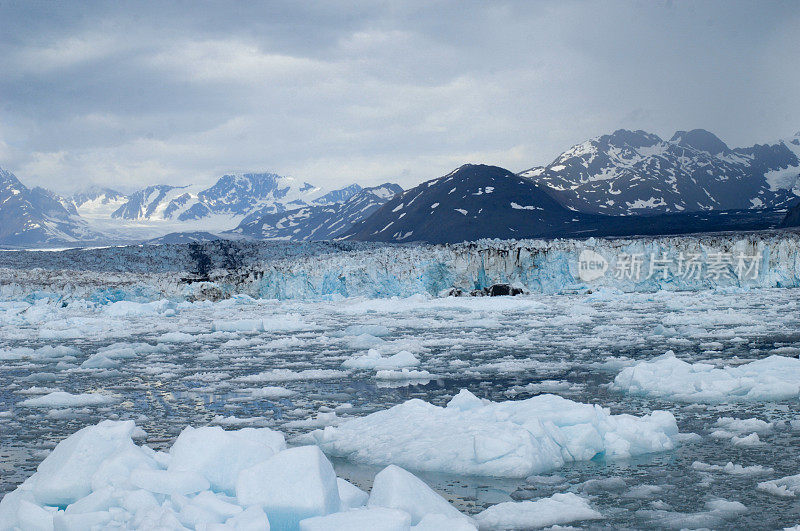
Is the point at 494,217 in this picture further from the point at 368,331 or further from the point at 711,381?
the point at 711,381

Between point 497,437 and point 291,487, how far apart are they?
268 cm

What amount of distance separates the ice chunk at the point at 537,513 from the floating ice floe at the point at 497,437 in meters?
0.97

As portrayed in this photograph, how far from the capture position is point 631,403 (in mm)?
9422

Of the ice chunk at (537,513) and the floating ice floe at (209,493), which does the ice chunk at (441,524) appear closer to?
the floating ice floe at (209,493)

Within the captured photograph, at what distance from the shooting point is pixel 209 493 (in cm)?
478

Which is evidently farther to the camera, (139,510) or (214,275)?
(214,275)

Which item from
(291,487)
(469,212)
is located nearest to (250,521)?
(291,487)

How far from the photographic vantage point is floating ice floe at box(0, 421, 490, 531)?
4.41m

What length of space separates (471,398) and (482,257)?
3066 centimetres

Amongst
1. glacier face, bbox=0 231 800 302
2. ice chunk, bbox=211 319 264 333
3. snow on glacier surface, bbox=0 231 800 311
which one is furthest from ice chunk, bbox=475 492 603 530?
snow on glacier surface, bbox=0 231 800 311

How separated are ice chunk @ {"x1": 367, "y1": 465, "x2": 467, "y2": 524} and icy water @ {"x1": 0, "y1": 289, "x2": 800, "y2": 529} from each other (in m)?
0.71

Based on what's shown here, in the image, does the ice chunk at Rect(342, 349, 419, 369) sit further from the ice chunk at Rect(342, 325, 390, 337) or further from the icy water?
Answer: the ice chunk at Rect(342, 325, 390, 337)

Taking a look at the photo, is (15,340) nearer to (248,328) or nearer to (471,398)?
(248,328)

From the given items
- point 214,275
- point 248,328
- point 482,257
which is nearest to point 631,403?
point 248,328
